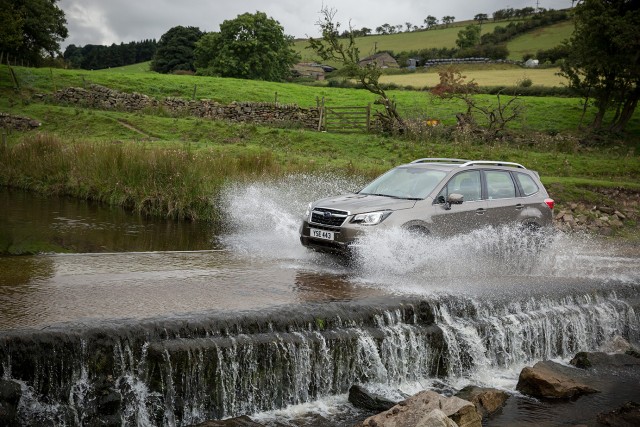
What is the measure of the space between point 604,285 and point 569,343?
2.08 meters

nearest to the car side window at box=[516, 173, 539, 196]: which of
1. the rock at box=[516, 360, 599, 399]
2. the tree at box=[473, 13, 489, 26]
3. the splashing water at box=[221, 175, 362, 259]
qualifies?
the splashing water at box=[221, 175, 362, 259]

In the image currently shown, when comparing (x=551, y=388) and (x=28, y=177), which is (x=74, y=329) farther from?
(x=28, y=177)

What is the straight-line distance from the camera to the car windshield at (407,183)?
12922mm

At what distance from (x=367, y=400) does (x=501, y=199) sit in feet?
21.1

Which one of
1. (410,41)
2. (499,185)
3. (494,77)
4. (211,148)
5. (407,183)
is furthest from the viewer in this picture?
(410,41)

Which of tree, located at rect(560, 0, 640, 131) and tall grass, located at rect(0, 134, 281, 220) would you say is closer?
tall grass, located at rect(0, 134, 281, 220)

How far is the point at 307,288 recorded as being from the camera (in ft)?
36.1

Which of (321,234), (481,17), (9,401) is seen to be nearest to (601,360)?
(321,234)

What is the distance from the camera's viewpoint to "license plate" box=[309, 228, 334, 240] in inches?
480

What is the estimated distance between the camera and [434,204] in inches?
498

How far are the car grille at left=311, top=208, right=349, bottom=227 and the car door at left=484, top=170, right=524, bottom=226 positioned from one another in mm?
3139

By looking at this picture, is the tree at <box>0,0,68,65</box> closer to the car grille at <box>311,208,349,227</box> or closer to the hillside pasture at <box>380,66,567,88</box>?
the hillside pasture at <box>380,66,567,88</box>

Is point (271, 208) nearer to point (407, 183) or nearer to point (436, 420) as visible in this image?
point (407, 183)

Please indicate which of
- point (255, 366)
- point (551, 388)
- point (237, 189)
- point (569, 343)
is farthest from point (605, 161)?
point (255, 366)
